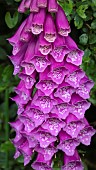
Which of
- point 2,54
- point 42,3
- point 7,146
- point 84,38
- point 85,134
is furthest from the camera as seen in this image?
point 2,54

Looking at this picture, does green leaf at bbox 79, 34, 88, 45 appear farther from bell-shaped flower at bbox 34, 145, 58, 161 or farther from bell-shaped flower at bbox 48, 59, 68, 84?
bell-shaped flower at bbox 34, 145, 58, 161

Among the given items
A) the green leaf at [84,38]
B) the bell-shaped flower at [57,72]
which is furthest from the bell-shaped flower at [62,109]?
the green leaf at [84,38]

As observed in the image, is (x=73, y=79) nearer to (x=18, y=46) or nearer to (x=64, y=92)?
(x=64, y=92)

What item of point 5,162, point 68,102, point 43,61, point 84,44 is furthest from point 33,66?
point 5,162

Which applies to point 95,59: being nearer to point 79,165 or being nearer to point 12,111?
point 79,165

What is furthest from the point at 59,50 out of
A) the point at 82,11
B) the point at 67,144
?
the point at 67,144

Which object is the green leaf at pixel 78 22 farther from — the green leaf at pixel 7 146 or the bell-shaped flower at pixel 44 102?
the green leaf at pixel 7 146
